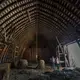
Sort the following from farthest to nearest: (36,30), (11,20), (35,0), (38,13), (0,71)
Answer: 1. (36,30)
2. (38,13)
3. (11,20)
4. (35,0)
5. (0,71)

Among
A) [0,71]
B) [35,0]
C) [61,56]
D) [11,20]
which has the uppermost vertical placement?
[35,0]

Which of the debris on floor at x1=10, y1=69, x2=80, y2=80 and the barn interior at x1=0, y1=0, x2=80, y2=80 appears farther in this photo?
the barn interior at x1=0, y1=0, x2=80, y2=80

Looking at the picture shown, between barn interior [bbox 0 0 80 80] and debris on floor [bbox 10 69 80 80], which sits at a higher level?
barn interior [bbox 0 0 80 80]

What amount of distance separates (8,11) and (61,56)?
1335cm

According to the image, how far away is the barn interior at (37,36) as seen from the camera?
419 inches

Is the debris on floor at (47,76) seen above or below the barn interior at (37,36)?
below

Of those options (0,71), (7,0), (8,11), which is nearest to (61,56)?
(8,11)

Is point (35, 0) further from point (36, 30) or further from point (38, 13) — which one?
point (36, 30)

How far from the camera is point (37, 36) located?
27000mm

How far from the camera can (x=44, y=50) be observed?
88.1 ft

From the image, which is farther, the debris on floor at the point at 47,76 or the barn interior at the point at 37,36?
the barn interior at the point at 37,36

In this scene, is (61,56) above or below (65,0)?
below

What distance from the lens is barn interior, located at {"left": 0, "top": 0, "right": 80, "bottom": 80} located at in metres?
10.6

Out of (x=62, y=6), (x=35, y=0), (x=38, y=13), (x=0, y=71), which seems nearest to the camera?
(x=0, y=71)
